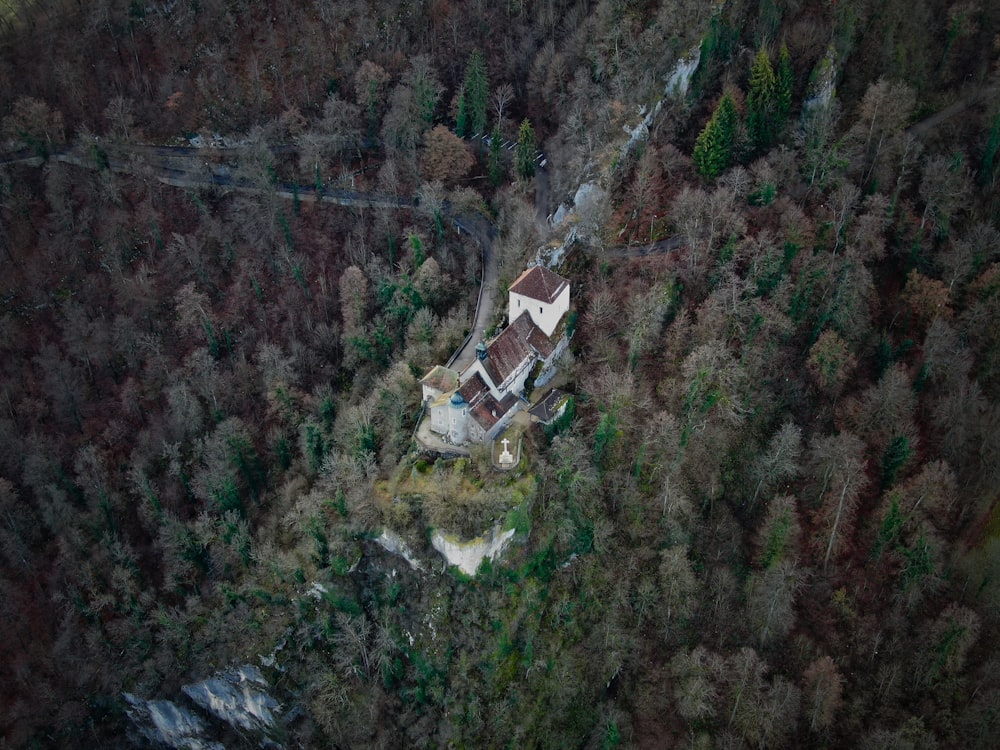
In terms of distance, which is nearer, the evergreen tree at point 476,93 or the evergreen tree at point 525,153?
the evergreen tree at point 525,153

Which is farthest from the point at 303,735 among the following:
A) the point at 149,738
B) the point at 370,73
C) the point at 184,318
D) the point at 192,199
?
the point at 370,73

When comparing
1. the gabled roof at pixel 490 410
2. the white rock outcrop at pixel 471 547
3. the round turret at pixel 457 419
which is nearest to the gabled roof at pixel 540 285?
the gabled roof at pixel 490 410

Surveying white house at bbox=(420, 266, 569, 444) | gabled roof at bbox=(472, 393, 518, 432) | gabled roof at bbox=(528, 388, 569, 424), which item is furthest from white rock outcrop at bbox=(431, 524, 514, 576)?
gabled roof at bbox=(528, 388, 569, 424)

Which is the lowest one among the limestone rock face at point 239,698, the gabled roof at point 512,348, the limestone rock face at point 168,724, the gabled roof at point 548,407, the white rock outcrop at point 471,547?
the limestone rock face at point 168,724

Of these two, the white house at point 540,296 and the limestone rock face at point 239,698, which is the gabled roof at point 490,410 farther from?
the limestone rock face at point 239,698

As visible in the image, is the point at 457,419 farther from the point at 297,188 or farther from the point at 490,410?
the point at 297,188

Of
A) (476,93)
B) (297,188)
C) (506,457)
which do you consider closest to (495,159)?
(476,93)

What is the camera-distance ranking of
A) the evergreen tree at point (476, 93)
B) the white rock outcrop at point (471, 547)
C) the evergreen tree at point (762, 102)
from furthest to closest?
the evergreen tree at point (476, 93), the evergreen tree at point (762, 102), the white rock outcrop at point (471, 547)
